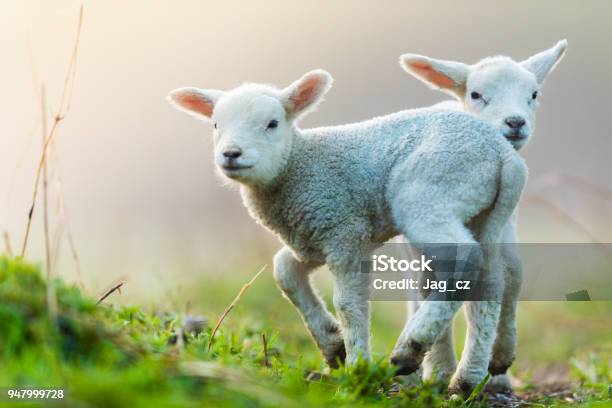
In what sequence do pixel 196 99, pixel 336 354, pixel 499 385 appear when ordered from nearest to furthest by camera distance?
1. pixel 336 354
2. pixel 196 99
3. pixel 499 385

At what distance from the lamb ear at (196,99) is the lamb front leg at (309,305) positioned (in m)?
1.23

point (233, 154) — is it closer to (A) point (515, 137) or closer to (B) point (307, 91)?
(B) point (307, 91)

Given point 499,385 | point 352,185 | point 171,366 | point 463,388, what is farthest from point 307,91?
point 171,366

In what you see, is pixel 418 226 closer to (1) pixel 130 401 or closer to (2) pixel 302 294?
(2) pixel 302 294

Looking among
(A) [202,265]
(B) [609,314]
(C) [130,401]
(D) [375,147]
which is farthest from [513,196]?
(A) [202,265]

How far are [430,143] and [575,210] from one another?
21.8ft

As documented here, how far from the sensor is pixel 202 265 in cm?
1092

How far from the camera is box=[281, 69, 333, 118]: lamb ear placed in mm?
6191

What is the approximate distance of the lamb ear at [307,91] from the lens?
244 inches

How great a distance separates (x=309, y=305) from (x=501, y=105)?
6.95 ft

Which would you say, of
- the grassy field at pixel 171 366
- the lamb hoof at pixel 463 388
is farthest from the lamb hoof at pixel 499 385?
the lamb hoof at pixel 463 388

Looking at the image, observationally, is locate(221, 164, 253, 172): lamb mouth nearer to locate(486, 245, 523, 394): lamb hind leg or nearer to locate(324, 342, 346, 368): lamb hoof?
locate(324, 342, 346, 368): lamb hoof

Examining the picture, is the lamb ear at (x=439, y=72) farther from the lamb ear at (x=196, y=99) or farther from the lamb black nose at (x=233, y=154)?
the lamb black nose at (x=233, y=154)

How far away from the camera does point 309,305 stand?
6.14 metres
